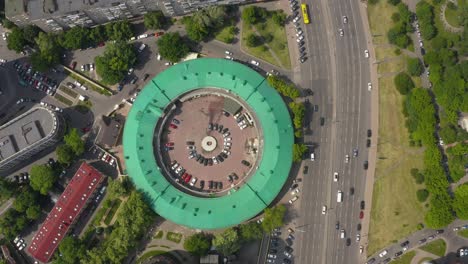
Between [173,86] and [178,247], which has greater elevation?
[173,86]

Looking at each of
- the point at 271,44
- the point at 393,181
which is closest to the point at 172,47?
the point at 271,44

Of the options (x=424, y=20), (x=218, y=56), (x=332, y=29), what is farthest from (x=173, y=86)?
(x=424, y=20)

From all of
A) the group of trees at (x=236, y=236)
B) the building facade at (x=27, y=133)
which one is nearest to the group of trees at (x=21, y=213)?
the building facade at (x=27, y=133)

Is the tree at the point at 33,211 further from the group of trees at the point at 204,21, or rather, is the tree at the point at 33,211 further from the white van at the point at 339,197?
the white van at the point at 339,197

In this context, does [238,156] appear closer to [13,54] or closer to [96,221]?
[96,221]

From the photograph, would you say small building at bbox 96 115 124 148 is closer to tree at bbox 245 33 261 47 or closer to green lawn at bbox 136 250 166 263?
green lawn at bbox 136 250 166 263

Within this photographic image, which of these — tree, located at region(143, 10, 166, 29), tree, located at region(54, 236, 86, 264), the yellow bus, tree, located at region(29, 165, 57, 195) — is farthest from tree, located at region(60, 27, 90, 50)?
the yellow bus
